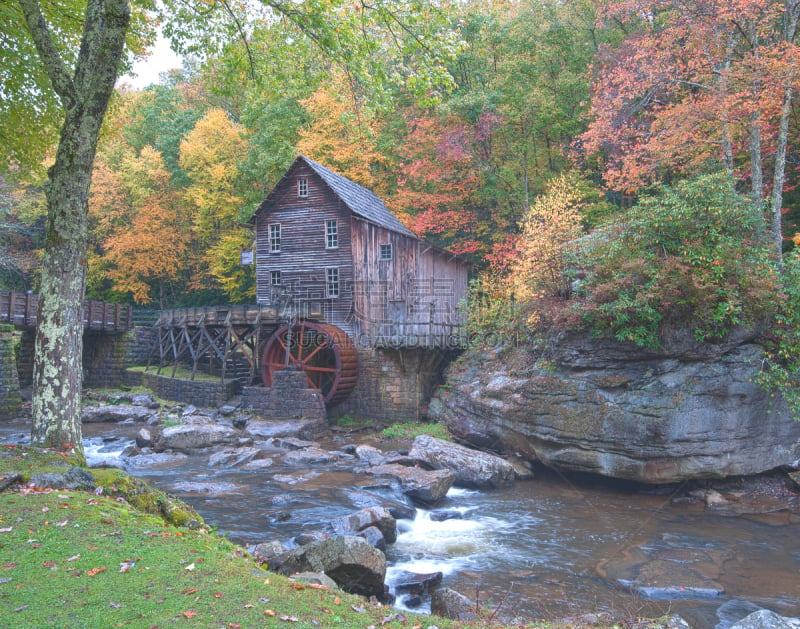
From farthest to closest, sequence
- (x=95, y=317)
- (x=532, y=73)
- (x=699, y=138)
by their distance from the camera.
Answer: (x=95, y=317), (x=532, y=73), (x=699, y=138)

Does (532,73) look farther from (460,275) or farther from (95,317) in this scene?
(95,317)

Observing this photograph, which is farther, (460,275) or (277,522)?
(460,275)

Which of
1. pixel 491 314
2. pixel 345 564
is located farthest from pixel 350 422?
pixel 345 564

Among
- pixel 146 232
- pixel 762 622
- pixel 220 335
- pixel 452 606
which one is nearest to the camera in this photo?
pixel 762 622

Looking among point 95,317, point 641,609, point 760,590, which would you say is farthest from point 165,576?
point 95,317

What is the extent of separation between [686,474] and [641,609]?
5.27 meters

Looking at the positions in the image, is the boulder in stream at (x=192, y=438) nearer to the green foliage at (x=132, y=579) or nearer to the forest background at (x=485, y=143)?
the forest background at (x=485, y=143)

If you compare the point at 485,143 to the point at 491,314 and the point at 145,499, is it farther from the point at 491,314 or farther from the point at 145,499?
the point at 145,499

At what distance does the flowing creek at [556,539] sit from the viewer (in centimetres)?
689

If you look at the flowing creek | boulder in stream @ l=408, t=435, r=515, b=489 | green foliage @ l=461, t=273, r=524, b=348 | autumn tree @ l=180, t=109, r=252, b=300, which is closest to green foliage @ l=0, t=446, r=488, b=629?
the flowing creek

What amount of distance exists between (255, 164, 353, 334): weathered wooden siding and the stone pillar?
868 centimetres

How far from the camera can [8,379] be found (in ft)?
63.8

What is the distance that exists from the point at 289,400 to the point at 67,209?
12.4 meters

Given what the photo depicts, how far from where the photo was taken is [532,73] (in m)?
22.0
